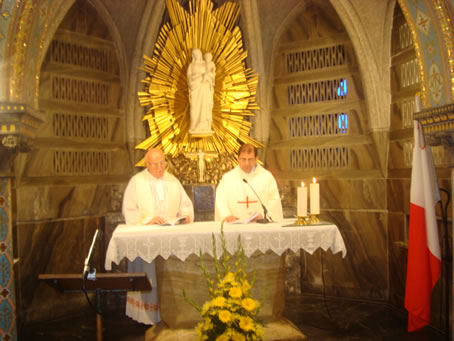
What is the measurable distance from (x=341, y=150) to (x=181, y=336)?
387 centimetres

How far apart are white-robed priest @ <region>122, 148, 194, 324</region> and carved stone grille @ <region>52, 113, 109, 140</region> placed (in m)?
1.70

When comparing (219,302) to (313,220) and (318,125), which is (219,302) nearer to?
(313,220)

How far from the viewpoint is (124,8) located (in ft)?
26.3

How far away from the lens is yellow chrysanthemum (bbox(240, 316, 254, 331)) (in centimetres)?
333

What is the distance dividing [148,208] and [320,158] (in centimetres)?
296

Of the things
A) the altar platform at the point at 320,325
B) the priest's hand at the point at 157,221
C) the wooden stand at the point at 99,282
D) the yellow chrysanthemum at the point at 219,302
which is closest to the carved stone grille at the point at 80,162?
the altar platform at the point at 320,325

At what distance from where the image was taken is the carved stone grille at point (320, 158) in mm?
8156

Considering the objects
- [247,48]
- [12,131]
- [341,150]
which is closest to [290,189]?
[341,150]

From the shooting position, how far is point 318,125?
8328mm

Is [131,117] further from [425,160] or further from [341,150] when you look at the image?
[425,160]

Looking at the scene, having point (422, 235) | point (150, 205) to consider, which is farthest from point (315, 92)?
point (150, 205)

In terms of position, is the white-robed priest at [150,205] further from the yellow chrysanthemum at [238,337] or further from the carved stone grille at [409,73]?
the carved stone grille at [409,73]

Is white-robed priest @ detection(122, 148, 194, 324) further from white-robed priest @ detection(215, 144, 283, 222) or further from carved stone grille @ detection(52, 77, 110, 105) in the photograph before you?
carved stone grille @ detection(52, 77, 110, 105)

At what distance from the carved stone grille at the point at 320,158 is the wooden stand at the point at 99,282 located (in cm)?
479
